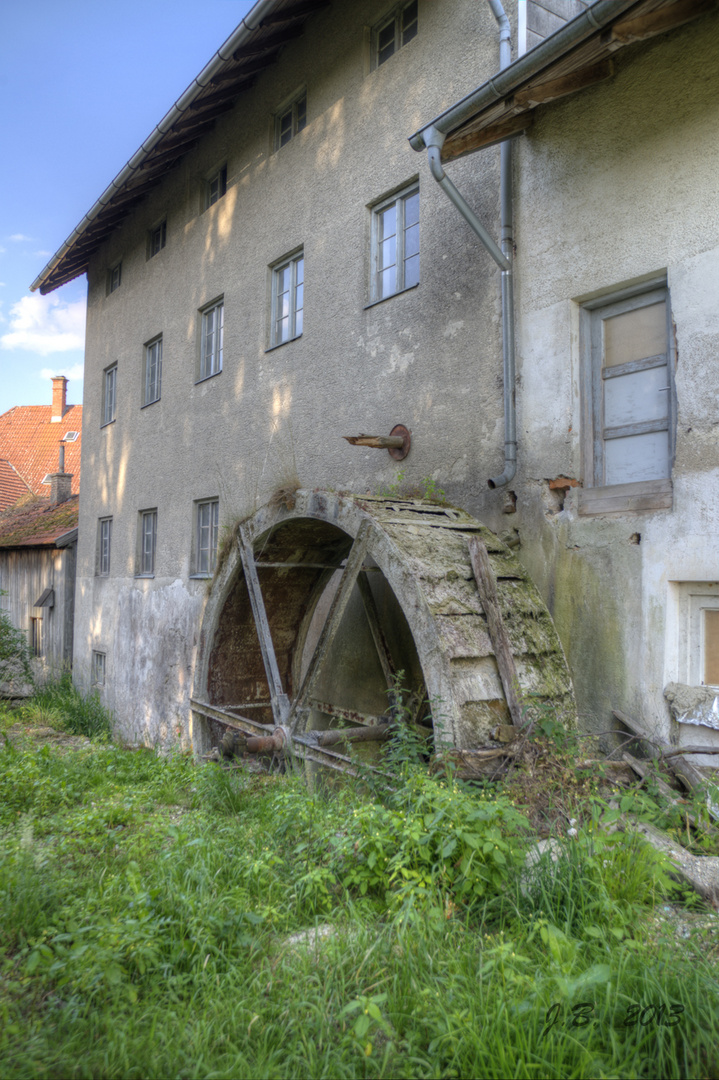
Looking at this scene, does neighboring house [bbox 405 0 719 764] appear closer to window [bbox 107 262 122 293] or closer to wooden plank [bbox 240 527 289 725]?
wooden plank [bbox 240 527 289 725]

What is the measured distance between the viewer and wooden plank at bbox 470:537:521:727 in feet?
13.7

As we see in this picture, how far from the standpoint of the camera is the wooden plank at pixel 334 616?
501cm

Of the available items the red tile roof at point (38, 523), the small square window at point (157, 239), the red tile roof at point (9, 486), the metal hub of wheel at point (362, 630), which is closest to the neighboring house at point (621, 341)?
the metal hub of wheel at point (362, 630)

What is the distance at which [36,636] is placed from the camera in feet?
49.2

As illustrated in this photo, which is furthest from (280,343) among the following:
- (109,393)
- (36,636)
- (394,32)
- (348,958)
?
(36,636)

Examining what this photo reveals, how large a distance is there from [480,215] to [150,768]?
5043mm

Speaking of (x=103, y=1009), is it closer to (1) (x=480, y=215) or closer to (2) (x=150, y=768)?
(2) (x=150, y=768)

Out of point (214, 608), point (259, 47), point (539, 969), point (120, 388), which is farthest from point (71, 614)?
point (539, 969)

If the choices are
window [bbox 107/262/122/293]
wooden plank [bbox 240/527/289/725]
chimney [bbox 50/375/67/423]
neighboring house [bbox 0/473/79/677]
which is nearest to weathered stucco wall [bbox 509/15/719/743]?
wooden plank [bbox 240/527/289/725]

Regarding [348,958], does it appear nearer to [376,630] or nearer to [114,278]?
[376,630]

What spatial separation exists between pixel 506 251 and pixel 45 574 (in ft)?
39.2

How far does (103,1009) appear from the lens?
102 inches

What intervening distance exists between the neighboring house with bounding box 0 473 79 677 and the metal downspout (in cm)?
1020

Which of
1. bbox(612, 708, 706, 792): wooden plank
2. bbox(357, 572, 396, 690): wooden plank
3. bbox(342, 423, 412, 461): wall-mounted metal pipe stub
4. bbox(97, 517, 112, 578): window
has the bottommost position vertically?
bbox(612, 708, 706, 792): wooden plank
